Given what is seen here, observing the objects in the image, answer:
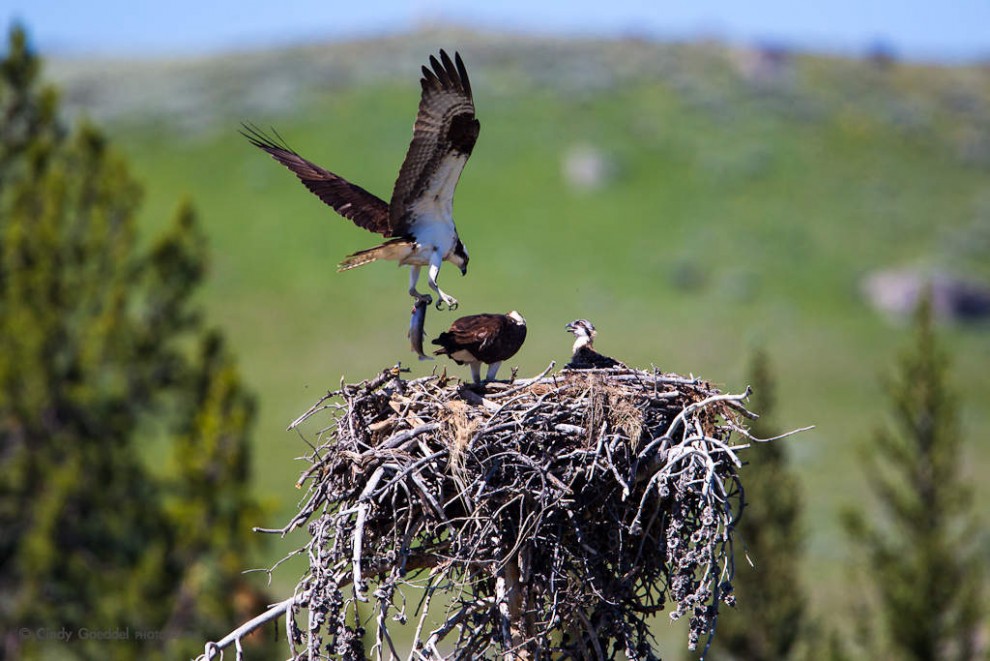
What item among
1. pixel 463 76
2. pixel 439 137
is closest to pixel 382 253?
pixel 439 137

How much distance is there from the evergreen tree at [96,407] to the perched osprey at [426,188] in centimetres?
1295

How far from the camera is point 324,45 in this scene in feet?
227

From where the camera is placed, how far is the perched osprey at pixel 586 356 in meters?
7.84

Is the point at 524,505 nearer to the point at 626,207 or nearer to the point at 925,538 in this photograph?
the point at 925,538

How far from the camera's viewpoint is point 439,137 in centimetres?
747

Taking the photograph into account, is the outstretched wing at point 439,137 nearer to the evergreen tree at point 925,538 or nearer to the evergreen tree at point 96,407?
the evergreen tree at point 925,538

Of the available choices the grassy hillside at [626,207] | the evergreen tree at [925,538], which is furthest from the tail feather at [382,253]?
the grassy hillside at [626,207]

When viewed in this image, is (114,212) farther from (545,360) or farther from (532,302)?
(532,302)

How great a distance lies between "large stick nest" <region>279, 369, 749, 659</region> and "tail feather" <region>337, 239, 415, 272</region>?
35.2 inches

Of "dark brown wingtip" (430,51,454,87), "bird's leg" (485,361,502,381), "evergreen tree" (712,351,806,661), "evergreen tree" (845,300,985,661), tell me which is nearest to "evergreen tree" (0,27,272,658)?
"evergreen tree" (712,351,806,661)

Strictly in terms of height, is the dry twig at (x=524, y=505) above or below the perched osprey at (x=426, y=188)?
below

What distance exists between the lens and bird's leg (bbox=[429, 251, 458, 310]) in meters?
7.44

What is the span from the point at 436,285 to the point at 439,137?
35.6 inches

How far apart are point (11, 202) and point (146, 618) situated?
8862 mm
